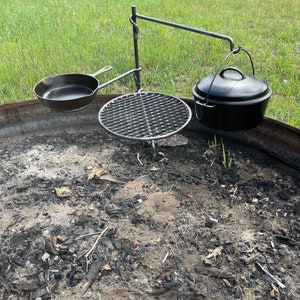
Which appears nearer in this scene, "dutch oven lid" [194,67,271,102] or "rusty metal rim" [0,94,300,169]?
"dutch oven lid" [194,67,271,102]

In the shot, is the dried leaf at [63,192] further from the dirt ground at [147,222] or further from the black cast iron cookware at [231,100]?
the black cast iron cookware at [231,100]

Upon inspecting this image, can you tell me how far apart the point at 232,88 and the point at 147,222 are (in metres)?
0.85

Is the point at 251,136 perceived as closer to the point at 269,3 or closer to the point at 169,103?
the point at 169,103

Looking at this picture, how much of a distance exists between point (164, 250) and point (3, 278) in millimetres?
785

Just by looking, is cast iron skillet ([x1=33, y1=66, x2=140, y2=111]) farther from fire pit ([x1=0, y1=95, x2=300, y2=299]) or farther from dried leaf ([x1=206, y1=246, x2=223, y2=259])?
dried leaf ([x1=206, y1=246, x2=223, y2=259])

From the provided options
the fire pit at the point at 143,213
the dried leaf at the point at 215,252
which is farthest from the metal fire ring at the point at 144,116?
the dried leaf at the point at 215,252

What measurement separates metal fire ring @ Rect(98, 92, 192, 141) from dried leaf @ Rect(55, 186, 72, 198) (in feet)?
1.54

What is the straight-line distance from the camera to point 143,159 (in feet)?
→ 8.30

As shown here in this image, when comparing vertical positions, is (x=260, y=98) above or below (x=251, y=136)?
above

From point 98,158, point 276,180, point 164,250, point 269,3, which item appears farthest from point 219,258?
point 269,3

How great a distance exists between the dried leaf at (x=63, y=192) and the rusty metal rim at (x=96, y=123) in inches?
A: 30.1

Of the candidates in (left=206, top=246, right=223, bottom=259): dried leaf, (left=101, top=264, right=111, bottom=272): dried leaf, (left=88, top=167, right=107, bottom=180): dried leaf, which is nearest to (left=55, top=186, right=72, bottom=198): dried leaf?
(left=88, top=167, right=107, bottom=180): dried leaf

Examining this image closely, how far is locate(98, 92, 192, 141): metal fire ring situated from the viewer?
2102 millimetres

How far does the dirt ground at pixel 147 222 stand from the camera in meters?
1.66
